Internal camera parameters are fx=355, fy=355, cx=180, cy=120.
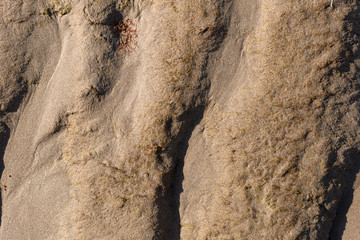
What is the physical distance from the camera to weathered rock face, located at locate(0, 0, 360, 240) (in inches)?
89.2

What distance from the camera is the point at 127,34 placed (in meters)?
2.48

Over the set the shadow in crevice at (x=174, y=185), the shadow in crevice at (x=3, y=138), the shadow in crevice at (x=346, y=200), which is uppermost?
the shadow in crevice at (x=3, y=138)

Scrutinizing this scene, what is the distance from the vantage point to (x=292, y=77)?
7.46ft

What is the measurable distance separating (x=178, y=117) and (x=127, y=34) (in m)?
0.69

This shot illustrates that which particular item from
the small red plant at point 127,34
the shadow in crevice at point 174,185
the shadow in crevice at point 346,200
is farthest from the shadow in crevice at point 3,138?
the shadow in crevice at point 346,200

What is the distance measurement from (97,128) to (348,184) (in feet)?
5.62

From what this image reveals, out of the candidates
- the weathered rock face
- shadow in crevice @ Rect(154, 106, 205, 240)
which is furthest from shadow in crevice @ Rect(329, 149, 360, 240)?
shadow in crevice @ Rect(154, 106, 205, 240)

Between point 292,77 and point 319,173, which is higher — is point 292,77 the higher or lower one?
the higher one

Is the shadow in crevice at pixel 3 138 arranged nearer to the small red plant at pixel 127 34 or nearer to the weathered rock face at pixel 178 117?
the weathered rock face at pixel 178 117

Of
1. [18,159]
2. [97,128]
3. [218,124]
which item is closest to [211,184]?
[218,124]

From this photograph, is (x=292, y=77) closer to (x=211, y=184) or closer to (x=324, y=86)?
(x=324, y=86)

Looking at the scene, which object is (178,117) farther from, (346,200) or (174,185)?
(346,200)

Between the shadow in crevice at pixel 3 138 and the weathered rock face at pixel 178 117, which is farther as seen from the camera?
the shadow in crevice at pixel 3 138

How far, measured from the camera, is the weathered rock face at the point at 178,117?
2266mm
